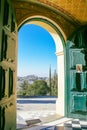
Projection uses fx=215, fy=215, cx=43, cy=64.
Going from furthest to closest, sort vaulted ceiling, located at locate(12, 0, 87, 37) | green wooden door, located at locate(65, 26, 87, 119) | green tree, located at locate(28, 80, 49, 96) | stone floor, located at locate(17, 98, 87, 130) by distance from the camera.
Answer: green tree, located at locate(28, 80, 49, 96), green wooden door, located at locate(65, 26, 87, 119), vaulted ceiling, located at locate(12, 0, 87, 37), stone floor, located at locate(17, 98, 87, 130)

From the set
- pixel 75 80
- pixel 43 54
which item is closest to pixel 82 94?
pixel 75 80

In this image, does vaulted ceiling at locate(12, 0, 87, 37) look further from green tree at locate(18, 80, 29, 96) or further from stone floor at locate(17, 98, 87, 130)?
green tree at locate(18, 80, 29, 96)

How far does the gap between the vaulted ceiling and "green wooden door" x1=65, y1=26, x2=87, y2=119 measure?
0.37m

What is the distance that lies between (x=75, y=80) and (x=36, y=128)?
2.38 meters

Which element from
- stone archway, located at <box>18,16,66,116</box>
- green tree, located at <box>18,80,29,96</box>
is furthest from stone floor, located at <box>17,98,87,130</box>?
green tree, located at <box>18,80,29,96</box>

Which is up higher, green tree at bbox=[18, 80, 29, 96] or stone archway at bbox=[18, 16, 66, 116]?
stone archway at bbox=[18, 16, 66, 116]

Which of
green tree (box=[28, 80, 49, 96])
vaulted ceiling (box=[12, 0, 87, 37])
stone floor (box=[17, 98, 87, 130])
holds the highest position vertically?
vaulted ceiling (box=[12, 0, 87, 37])

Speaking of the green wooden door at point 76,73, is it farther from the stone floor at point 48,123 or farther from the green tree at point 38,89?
the green tree at point 38,89

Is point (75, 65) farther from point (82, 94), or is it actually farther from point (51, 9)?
point (51, 9)

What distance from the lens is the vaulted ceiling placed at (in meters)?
6.46

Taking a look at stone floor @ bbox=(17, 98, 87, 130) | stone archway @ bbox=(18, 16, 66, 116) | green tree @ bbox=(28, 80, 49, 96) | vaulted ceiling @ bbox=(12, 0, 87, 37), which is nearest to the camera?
stone floor @ bbox=(17, 98, 87, 130)

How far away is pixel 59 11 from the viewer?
7242 mm

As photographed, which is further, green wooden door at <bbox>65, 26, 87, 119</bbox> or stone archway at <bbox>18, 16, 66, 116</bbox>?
green wooden door at <bbox>65, 26, 87, 119</bbox>

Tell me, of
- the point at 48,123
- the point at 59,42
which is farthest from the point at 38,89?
the point at 48,123
